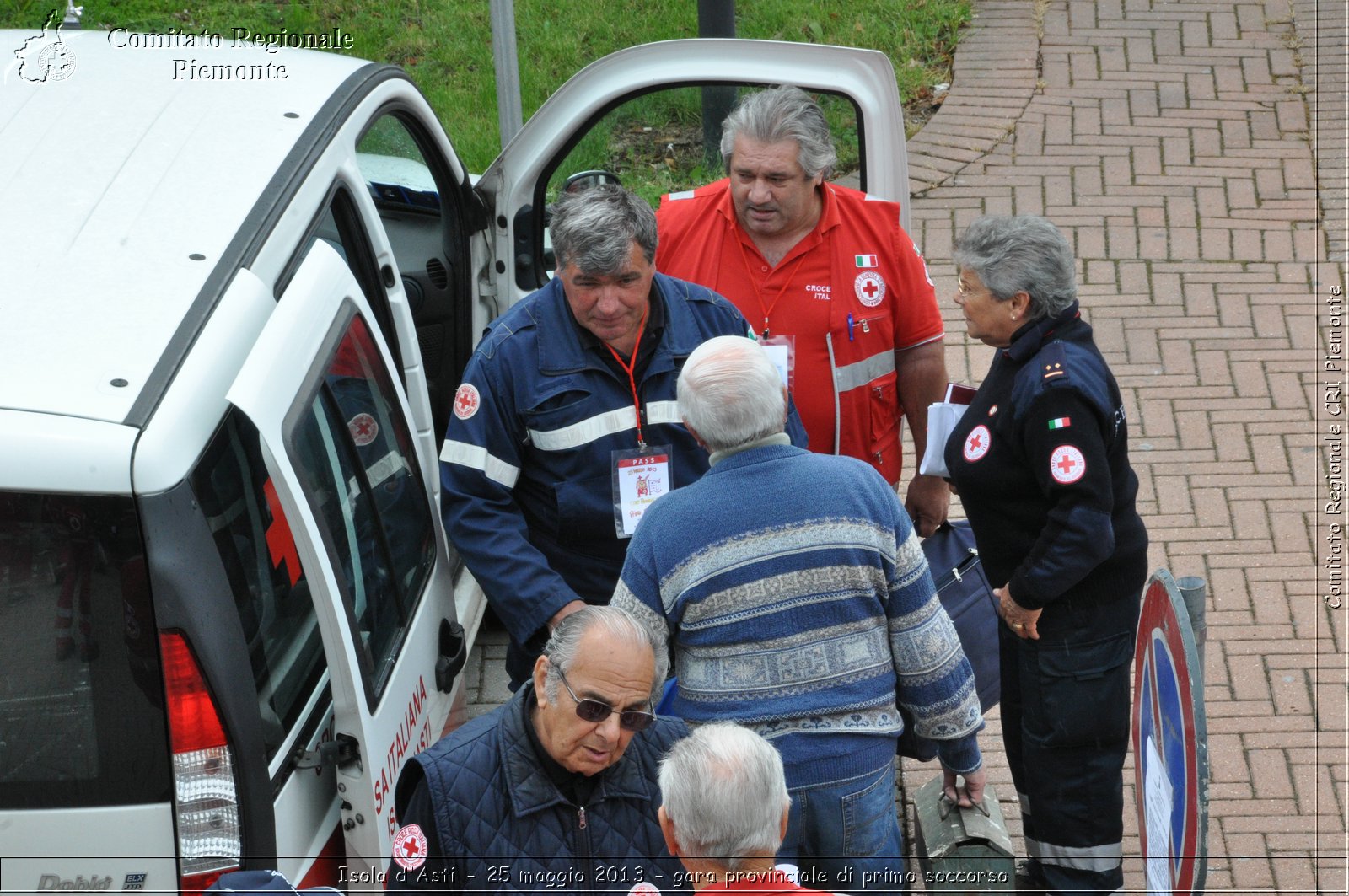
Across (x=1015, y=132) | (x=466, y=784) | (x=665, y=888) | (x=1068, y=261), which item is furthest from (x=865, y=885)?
(x=1015, y=132)

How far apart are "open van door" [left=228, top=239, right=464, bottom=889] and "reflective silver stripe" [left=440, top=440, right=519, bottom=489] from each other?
96mm

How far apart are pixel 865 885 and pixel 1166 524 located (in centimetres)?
291

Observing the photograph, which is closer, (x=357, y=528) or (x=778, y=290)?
(x=357, y=528)

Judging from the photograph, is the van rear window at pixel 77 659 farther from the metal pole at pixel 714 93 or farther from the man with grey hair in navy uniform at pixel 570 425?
the metal pole at pixel 714 93

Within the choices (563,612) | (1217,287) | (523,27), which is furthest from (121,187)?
(523,27)

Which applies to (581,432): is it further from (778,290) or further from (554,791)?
(554,791)

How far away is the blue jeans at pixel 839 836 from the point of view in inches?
112

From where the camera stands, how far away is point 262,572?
2.70 m

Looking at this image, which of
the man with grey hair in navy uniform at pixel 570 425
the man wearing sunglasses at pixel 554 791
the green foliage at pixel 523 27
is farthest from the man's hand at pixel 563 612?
the green foliage at pixel 523 27

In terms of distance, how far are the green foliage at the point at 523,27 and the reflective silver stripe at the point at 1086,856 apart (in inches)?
210

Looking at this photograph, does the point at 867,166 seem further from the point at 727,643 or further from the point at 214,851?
the point at 214,851

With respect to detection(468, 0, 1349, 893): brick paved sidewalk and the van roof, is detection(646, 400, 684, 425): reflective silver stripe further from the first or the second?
detection(468, 0, 1349, 893): brick paved sidewalk

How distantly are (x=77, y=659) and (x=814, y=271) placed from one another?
2.28 meters

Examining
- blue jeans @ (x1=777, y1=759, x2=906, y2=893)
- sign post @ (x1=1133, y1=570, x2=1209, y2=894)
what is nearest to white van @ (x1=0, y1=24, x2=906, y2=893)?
blue jeans @ (x1=777, y1=759, x2=906, y2=893)
